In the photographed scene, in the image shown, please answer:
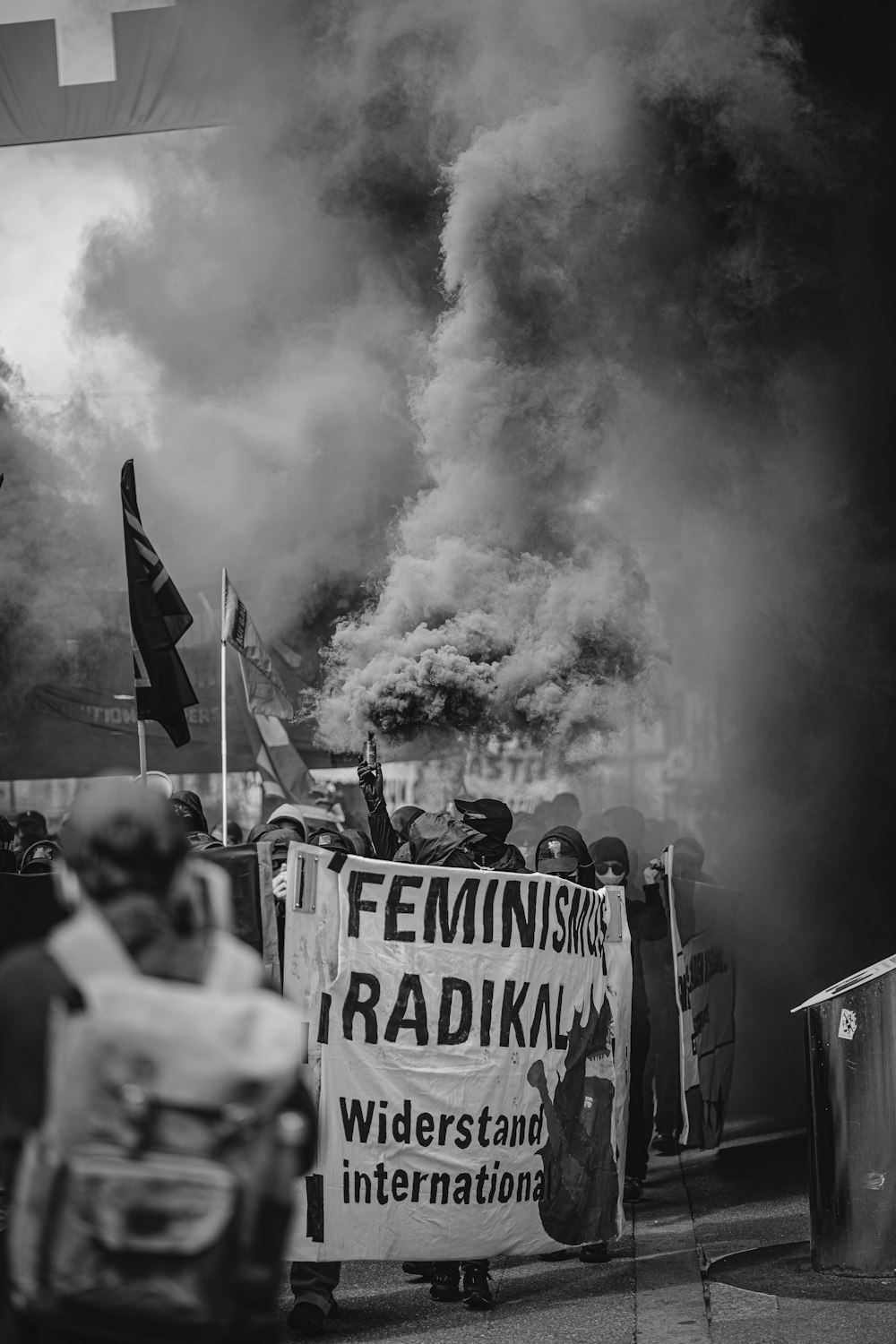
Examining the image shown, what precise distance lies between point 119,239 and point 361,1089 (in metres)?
14.2

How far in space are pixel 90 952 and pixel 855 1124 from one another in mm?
3804

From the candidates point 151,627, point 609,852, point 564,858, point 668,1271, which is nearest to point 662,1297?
point 668,1271

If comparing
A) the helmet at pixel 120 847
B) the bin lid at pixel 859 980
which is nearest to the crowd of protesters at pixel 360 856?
the helmet at pixel 120 847

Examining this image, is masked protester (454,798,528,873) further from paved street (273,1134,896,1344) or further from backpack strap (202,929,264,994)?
backpack strap (202,929,264,994)

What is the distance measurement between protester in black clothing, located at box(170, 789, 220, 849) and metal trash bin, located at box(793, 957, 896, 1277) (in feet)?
7.73

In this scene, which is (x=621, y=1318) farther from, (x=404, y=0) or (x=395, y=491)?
(x=395, y=491)

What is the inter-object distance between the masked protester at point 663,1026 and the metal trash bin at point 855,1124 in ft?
10.3

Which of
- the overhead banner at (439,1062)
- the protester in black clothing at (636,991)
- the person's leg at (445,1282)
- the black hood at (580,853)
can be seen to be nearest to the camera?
the overhead banner at (439,1062)

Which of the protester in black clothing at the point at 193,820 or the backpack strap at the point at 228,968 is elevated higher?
the protester in black clothing at the point at 193,820

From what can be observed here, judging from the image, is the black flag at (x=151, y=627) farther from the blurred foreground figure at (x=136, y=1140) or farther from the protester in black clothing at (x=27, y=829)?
the blurred foreground figure at (x=136, y=1140)

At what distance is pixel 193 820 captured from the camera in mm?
7469

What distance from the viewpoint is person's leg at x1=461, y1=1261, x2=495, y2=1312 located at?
5.49m

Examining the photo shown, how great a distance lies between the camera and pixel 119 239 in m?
17.8

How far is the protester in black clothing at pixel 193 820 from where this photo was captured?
6.63 m
